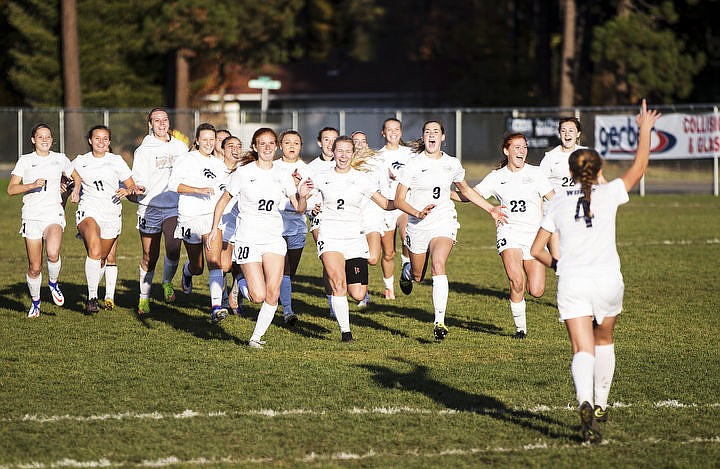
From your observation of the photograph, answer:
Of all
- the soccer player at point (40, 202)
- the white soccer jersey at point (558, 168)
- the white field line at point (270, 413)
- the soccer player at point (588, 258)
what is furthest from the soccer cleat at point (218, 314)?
the soccer player at point (588, 258)

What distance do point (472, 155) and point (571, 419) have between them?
2984cm

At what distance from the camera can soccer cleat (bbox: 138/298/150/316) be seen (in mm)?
12714

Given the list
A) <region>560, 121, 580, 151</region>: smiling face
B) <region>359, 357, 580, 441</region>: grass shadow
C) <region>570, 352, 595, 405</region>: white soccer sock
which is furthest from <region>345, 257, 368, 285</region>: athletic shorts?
<region>570, 352, 595, 405</region>: white soccer sock

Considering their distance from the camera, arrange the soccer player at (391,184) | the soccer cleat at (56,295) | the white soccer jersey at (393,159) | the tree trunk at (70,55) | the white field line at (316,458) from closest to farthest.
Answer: the white field line at (316,458), the soccer cleat at (56,295), the white soccer jersey at (393,159), the soccer player at (391,184), the tree trunk at (70,55)

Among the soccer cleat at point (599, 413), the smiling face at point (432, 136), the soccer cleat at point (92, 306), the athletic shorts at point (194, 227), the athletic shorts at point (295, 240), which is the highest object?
the smiling face at point (432, 136)

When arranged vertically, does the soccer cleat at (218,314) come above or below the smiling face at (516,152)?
below

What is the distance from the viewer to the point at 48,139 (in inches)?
488

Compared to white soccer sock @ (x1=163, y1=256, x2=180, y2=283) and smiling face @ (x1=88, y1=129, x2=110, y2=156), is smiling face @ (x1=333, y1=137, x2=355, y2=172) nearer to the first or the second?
smiling face @ (x1=88, y1=129, x2=110, y2=156)

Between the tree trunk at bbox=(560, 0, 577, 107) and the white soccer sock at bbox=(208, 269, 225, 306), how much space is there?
1194 inches

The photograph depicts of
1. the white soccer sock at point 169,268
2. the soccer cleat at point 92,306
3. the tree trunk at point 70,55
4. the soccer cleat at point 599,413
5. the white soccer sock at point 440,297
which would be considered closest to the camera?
the soccer cleat at point 599,413

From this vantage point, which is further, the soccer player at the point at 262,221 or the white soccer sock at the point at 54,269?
the white soccer sock at the point at 54,269

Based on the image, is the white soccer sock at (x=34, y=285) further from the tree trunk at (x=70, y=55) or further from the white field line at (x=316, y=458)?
the tree trunk at (x=70, y=55)

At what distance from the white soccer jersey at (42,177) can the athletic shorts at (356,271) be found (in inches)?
147

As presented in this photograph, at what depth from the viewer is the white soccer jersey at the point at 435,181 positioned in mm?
11344
